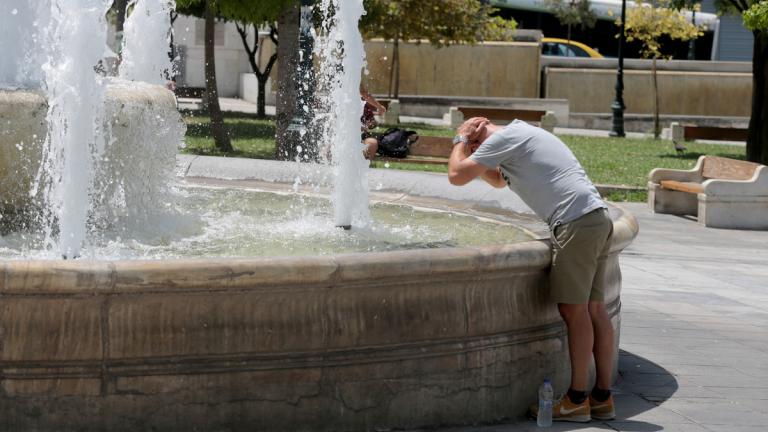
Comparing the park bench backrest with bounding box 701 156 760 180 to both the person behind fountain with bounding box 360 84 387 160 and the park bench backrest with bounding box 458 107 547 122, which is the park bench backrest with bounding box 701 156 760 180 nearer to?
the person behind fountain with bounding box 360 84 387 160

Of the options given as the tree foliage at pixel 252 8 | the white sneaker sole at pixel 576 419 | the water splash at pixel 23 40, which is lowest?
the white sneaker sole at pixel 576 419

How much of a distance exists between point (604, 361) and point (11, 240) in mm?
3408

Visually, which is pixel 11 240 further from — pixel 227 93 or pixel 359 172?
pixel 227 93

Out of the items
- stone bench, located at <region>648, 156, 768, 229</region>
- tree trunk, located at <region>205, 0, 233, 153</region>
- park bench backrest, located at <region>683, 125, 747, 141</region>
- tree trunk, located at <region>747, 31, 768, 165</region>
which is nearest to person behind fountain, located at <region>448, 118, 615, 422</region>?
stone bench, located at <region>648, 156, 768, 229</region>

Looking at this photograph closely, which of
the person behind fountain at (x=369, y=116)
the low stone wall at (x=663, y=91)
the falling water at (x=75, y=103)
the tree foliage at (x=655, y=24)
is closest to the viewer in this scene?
the falling water at (x=75, y=103)

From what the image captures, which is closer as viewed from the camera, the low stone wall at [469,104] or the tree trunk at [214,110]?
the tree trunk at [214,110]

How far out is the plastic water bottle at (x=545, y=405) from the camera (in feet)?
18.2

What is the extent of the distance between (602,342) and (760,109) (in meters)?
16.0

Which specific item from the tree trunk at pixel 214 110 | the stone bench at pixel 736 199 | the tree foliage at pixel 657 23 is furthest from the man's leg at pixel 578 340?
the tree foliage at pixel 657 23

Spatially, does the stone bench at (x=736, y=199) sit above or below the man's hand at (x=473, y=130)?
below

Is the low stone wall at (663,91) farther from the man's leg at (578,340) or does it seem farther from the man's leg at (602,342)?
the man's leg at (578,340)

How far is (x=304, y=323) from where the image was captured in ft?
16.6

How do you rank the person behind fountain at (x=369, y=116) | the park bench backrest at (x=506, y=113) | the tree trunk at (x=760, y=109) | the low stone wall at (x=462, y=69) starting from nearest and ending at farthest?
the person behind fountain at (x=369, y=116) → the tree trunk at (x=760, y=109) → the park bench backrest at (x=506, y=113) → the low stone wall at (x=462, y=69)

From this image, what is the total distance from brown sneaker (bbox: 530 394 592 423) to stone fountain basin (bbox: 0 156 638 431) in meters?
0.14
